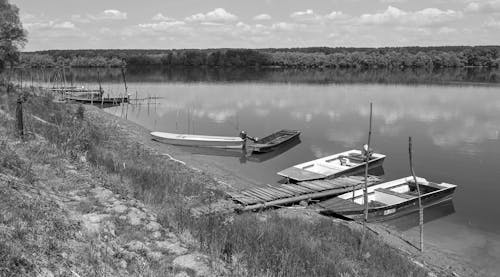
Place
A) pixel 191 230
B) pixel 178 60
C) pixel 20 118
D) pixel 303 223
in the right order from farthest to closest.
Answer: pixel 178 60 → pixel 303 223 → pixel 20 118 → pixel 191 230

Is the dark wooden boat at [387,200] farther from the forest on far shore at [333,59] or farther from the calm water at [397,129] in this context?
the forest on far shore at [333,59]

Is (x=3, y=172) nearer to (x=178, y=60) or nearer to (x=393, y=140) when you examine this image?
(x=393, y=140)

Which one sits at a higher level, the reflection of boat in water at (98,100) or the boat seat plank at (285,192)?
the reflection of boat in water at (98,100)

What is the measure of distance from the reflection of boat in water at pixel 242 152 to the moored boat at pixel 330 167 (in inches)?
217

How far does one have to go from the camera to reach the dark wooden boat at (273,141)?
31.6 meters

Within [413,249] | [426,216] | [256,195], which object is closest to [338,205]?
[256,195]

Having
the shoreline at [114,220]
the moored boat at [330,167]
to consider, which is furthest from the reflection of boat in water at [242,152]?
the shoreline at [114,220]

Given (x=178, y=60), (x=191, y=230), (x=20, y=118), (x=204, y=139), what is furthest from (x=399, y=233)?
(x=178, y=60)

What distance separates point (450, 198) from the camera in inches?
862

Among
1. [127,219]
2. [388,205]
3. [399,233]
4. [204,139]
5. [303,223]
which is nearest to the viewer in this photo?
[127,219]

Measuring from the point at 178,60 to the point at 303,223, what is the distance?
173340mm

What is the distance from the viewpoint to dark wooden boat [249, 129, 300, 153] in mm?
31623

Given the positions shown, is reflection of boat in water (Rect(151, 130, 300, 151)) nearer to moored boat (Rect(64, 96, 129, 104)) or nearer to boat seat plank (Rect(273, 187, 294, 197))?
boat seat plank (Rect(273, 187, 294, 197))

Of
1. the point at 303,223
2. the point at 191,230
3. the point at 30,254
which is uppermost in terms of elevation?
the point at 30,254
